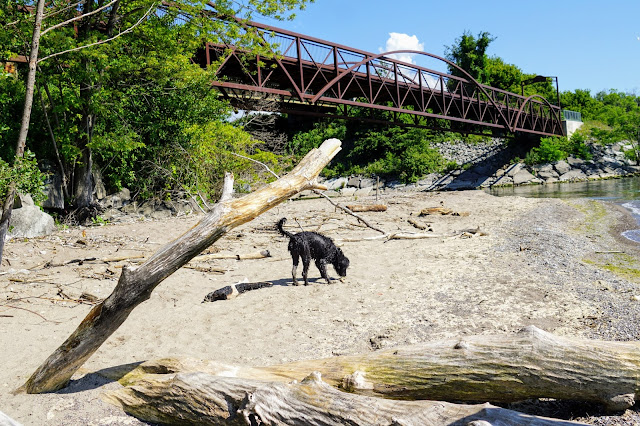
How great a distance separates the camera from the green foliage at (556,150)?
154 feet

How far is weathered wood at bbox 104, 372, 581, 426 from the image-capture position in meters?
2.75

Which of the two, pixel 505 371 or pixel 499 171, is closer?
pixel 505 371

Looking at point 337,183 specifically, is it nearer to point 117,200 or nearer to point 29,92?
point 117,200

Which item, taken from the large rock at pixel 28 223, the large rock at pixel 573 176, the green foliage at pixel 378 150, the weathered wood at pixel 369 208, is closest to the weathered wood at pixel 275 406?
the large rock at pixel 28 223

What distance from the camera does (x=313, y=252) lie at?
8.10 meters

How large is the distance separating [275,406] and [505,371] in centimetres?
169

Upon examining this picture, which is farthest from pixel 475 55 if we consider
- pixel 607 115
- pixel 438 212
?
pixel 438 212

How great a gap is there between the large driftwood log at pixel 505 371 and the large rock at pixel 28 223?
12.4 metres

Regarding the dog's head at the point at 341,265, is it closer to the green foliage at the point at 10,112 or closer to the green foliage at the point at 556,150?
the green foliage at the point at 10,112

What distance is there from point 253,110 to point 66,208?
36.2ft

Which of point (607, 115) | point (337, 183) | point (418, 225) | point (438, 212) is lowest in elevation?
point (418, 225)

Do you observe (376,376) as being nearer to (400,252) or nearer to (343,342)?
(343,342)

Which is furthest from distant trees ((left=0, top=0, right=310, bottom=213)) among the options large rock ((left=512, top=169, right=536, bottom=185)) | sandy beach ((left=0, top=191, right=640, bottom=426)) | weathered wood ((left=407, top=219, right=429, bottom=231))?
large rock ((left=512, top=169, right=536, bottom=185))

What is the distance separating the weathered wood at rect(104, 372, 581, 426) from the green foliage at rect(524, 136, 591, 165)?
50.0m
